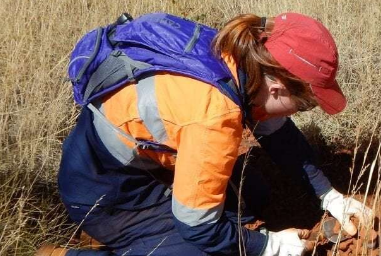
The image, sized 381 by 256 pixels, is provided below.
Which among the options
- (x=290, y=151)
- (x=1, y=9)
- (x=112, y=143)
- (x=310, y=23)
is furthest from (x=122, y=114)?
(x=1, y=9)

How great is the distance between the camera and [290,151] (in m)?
2.80

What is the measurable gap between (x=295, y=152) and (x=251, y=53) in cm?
86

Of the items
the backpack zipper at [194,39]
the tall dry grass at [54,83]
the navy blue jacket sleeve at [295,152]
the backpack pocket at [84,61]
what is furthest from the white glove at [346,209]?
the backpack pocket at [84,61]

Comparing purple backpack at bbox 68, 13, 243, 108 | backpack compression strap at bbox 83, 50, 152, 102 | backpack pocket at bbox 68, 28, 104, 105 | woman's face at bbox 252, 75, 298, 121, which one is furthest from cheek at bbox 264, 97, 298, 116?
backpack pocket at bbox 68, 28, 104, 105

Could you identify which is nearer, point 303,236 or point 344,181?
point 303,236

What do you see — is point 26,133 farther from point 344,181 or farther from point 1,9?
point 344,181

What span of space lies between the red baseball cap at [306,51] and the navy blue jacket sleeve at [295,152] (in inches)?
24.9

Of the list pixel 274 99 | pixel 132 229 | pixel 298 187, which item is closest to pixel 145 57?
pixel 274 99

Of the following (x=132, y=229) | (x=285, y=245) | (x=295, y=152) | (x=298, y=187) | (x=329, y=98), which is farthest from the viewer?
(x=298, y=187)

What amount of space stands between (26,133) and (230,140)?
1300 mm

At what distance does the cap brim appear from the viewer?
214 cm

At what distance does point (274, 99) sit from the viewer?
2.16 meters

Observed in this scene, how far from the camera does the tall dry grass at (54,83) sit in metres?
2.74

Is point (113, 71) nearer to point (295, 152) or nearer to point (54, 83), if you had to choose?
point (295, 152)
